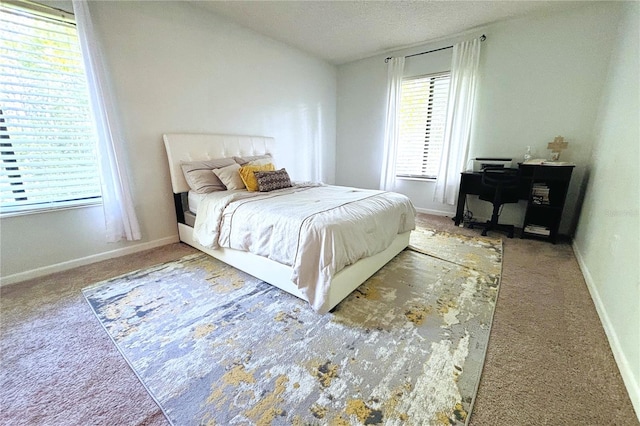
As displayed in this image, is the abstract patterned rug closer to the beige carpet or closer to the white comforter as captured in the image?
the beige carpet

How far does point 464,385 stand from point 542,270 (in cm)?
179

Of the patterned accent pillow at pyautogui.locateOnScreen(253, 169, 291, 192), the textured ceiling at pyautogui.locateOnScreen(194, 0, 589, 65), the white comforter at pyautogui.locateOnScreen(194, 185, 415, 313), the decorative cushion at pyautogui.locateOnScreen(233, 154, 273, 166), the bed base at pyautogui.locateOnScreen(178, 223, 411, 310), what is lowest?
the bed base at pyautogui.locateOnScreen(178, 223, 411, 310)

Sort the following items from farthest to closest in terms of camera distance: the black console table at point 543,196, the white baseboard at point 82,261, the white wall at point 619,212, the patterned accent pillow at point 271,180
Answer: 1. the black console table at point 543,196
2. the patterned accent pillow at point 271,180
3. the white baseboard at point 82,261
4. the white wall at point 619,212

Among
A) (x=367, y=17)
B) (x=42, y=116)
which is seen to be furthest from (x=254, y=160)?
(x=367, y=17)

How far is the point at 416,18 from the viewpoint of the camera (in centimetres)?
299

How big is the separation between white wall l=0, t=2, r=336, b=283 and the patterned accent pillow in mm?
1033

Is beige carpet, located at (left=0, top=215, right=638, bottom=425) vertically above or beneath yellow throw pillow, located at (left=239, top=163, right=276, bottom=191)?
beneath

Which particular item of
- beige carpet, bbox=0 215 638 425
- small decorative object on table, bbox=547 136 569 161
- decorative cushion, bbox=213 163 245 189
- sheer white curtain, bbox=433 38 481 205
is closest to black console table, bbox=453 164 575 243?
small decorative object on table, bbox=547 136 569 161

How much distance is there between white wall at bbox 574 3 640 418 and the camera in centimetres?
131

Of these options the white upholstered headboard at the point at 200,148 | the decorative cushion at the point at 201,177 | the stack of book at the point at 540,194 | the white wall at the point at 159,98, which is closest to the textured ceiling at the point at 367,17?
the white wall at the point at 159,98

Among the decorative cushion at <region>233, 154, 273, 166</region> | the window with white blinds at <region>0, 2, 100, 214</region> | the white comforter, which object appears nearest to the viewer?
the white comforter

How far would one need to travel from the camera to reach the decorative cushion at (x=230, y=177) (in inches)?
108

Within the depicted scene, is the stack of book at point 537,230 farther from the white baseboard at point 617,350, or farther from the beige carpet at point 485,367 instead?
the beige carpet at point 485,367

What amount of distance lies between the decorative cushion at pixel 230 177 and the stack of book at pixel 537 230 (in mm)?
3491
